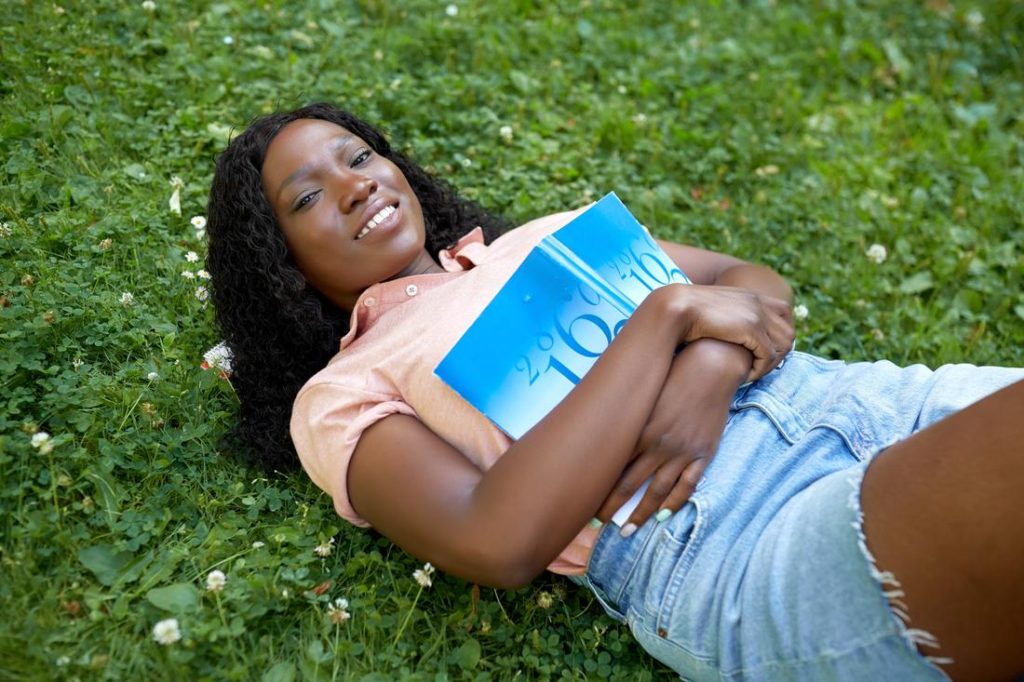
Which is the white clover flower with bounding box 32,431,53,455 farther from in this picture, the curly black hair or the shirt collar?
the shirt collar

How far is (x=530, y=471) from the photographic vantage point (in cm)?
199

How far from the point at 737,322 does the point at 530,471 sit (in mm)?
627

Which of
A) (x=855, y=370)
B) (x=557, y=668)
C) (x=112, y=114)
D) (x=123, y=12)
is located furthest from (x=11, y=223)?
(x=855, y=370)

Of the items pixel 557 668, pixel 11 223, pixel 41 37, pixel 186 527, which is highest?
pixel 41 37

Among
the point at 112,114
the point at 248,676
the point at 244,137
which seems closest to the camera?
the point at 248,676

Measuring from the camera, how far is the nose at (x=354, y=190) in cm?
250

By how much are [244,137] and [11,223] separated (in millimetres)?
891

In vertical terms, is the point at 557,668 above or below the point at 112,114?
below

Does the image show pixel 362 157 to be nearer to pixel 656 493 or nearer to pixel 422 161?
pixel 422 161

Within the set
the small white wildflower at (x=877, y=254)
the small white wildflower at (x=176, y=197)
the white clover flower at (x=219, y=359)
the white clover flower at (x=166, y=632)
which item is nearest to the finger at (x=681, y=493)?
the white clover flower at (x=166, y=632)

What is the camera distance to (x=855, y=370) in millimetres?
2391

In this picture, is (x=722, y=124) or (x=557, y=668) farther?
(x=722, y=124)

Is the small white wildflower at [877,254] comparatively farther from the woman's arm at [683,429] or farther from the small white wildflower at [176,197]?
the small white wildflower at [176,197]

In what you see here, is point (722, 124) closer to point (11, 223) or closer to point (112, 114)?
point (112, 114)
